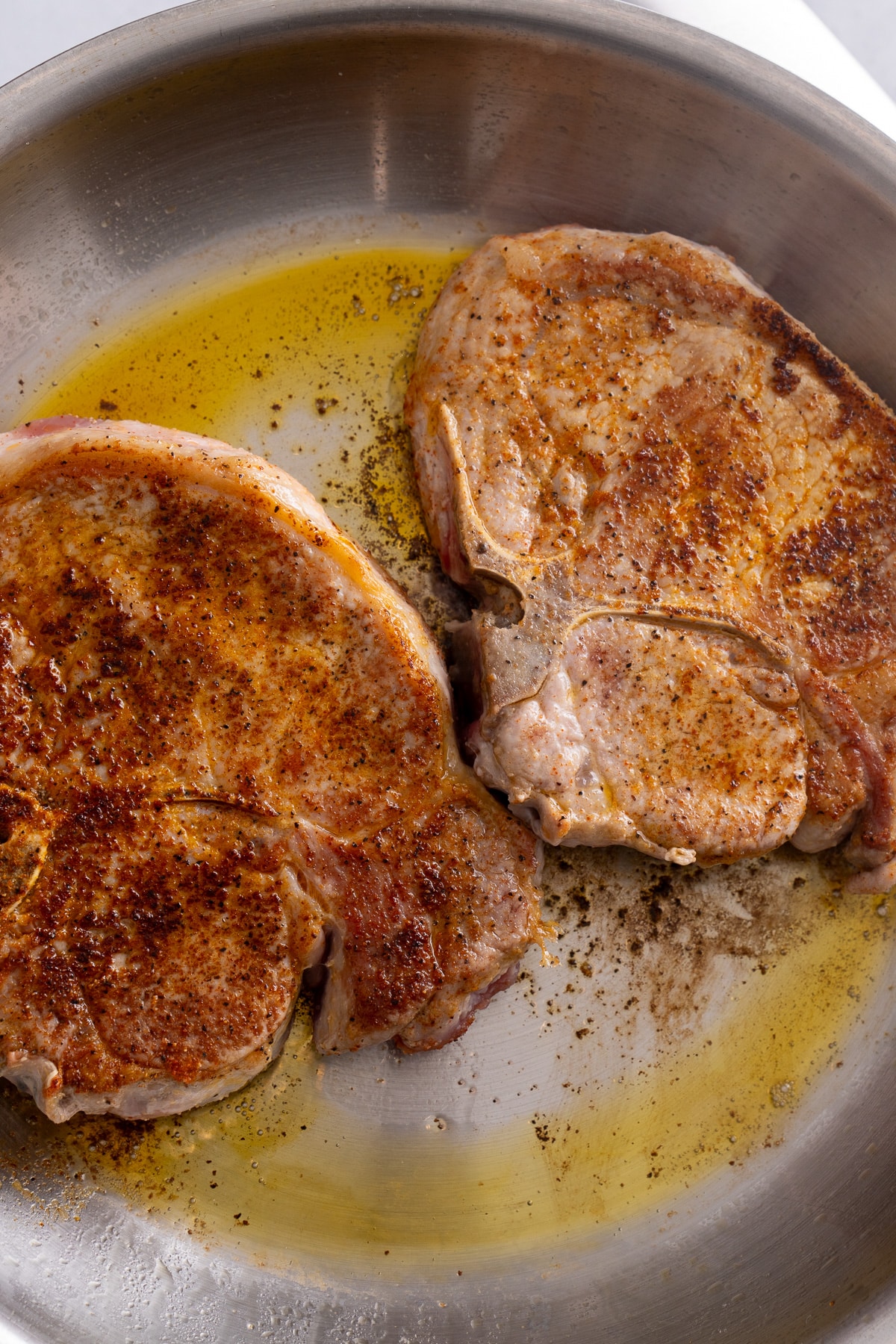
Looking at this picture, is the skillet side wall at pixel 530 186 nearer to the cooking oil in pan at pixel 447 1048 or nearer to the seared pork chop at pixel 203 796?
the cooking oil in pan at pixel 447 1048

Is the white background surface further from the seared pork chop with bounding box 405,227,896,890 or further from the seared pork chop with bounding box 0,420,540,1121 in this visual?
the seared pork chop with bounding box 0,420,540,1121

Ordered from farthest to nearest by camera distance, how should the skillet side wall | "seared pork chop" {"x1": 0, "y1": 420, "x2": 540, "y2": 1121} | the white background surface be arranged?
1. the white background surface
2. the skillet side wall
3. "seared pork chop" {"x1": 0, "y1": 420, "x2": 540, "y2": 1121}

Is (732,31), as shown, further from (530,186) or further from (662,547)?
(662,547)

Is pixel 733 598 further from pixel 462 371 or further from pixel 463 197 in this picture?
pixel 463 197

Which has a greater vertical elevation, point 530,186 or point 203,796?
point 530,186

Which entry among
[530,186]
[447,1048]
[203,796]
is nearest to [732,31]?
[530,186]

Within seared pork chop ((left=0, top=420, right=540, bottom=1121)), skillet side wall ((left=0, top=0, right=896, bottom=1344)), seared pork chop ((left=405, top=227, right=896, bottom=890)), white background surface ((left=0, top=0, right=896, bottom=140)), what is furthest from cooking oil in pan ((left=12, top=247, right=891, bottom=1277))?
white background surface ((left=0, top=0, right=896, bottom=140))
